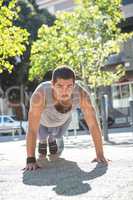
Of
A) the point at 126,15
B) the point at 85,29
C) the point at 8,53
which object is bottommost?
the point at 8,53

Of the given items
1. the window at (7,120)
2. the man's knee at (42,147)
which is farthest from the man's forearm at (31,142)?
the window at (7,120)

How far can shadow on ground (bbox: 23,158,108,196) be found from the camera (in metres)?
4.09

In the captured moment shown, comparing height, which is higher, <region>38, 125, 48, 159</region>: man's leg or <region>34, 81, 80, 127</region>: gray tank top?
<region>34, 81, 80, 127</region>: gray tank top

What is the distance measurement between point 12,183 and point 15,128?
30.3 metres

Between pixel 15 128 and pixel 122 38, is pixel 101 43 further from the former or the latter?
pixel 15 128

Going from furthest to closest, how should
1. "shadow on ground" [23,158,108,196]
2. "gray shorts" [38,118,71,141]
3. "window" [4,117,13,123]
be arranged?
"window" [4,117,13,123]
"gray shorts" [38,118,71,141]
"shadow on ground" [23,158,108,196]

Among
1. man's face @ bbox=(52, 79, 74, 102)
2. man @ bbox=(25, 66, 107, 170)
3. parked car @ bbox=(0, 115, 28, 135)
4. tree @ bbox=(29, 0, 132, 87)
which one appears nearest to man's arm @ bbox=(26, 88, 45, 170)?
man @ bbox=(25, 66, 107, 170)

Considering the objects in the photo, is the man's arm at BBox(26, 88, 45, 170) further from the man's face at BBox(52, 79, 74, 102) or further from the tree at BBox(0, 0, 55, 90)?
the tree at BBox(0, 0, 55, 90)

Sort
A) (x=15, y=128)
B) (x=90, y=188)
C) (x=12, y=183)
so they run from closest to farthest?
(x=90, y=188) → (x=12, y=183) → (x=15, y=128)

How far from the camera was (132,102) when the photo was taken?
16422 millimetres

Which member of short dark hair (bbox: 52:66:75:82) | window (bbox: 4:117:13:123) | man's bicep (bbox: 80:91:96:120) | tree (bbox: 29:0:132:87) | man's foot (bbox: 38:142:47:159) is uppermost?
tree (bbox: 29:0:132:87)

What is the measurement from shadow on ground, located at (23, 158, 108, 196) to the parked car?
1113 inches

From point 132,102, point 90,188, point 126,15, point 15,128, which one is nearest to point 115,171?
point 90,188

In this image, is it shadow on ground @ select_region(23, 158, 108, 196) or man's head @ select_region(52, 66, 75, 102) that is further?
man's head @ select_region(52, 66, 75, 102)
